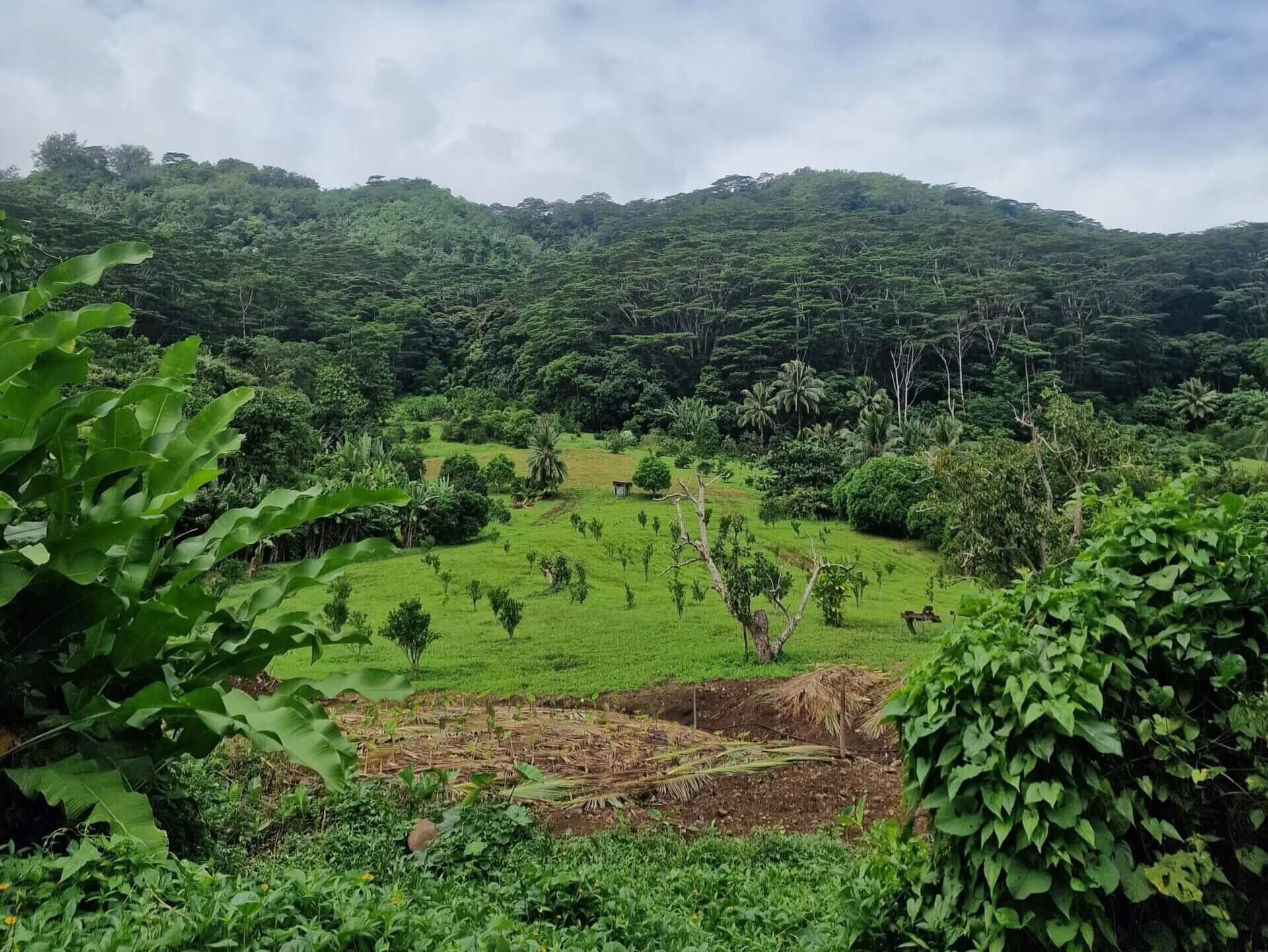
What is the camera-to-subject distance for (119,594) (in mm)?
2469

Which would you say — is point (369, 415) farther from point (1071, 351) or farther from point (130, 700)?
point (1071, 351)

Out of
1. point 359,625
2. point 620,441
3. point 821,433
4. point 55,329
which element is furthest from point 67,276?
point 821,433

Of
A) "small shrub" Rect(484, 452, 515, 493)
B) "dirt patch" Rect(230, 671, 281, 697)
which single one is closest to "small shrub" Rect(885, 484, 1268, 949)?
"dirt patch" Rect(230, 671, 281, 697)

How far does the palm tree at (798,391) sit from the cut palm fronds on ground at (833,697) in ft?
92.8

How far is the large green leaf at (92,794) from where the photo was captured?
2.12 meters

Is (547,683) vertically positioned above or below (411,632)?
below

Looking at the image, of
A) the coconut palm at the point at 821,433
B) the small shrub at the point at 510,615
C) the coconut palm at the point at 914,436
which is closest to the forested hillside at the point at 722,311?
the coconut palm at the point at 821,433

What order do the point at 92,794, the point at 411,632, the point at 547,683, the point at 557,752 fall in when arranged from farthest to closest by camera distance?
the point at 411,632 < the point at 547,683 < the point at 557,752 < the point at 92,794

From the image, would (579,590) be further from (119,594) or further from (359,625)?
(119,594)

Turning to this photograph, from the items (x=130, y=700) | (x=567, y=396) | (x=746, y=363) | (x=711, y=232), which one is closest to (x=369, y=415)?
(x=567, y=396)

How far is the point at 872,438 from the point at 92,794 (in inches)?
1087

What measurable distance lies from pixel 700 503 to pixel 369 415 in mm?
22728

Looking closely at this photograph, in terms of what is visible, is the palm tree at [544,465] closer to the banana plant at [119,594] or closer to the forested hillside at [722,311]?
the forested hillside at [722,311]

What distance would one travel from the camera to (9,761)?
2330mm
